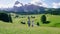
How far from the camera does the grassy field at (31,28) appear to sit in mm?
3217

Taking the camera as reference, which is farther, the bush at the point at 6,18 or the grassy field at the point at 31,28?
the bush at the point at 6,18

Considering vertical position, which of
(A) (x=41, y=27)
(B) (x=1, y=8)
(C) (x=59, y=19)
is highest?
(B) (x=1, y=8)

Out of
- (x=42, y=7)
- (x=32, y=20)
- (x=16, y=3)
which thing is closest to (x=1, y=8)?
(x=16, y=3)

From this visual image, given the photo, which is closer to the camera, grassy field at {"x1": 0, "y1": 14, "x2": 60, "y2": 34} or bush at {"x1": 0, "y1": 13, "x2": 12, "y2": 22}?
grassy field at {"x1": 0, "y1": 14, "x2": 60, "y2": 34}

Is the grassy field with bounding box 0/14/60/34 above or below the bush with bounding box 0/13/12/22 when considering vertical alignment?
below

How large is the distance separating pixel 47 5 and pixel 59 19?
0.60 metres

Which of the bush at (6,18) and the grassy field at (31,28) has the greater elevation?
the bush at (6,18)

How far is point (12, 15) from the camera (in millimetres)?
3711

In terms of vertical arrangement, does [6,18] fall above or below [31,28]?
above

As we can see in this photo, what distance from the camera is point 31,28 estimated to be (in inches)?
136

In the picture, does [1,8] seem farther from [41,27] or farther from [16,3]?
[41,27]

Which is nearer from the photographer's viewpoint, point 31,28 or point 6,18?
point 31,28

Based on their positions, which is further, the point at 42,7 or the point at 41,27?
the point at 42,7

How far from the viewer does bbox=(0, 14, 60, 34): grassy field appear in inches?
127
